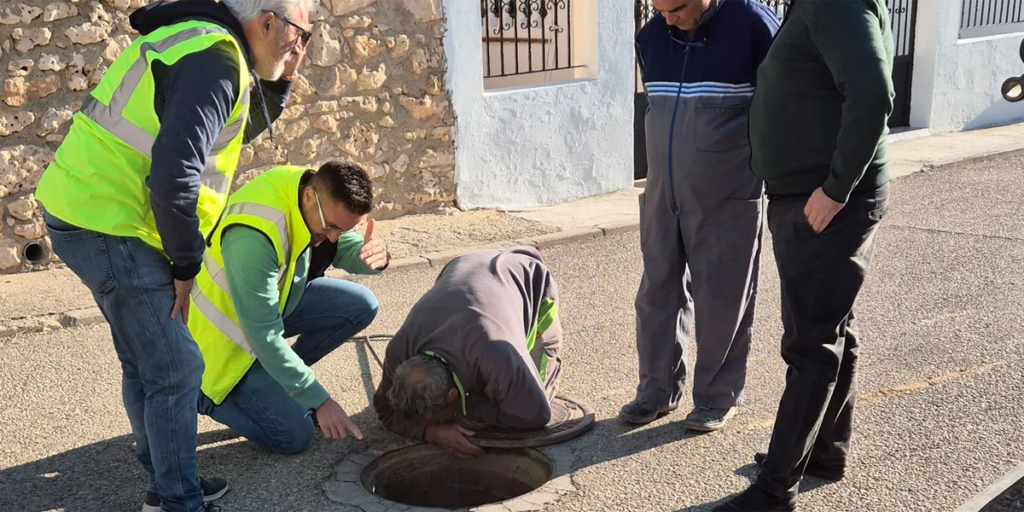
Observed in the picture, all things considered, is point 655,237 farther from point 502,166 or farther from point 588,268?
point 502,166

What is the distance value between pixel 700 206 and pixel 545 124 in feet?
15.5

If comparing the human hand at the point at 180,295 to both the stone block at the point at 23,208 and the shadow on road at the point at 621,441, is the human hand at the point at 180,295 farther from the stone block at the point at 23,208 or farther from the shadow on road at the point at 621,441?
the stone block at the point at 23,208

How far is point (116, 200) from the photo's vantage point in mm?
3193

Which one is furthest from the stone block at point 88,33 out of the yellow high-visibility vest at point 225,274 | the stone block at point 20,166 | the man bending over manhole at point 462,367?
the man bending over manhole at point 462,367

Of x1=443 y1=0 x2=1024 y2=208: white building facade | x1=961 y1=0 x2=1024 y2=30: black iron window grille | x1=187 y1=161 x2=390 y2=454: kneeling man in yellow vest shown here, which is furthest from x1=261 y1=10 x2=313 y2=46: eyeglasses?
x1=961 y1=0 x2=1024 y2=30: black iron window grille

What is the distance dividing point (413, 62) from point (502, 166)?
1.16 metres

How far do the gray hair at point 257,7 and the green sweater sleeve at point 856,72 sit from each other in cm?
157

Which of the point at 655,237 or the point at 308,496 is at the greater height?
the point at 655,237

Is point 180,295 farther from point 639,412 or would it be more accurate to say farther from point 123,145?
point 639,412

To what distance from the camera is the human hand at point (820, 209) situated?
3.19 metres

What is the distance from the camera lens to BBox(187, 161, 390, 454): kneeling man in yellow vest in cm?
380

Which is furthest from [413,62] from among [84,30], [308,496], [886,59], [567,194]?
[886,59]

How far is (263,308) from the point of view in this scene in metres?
3.81

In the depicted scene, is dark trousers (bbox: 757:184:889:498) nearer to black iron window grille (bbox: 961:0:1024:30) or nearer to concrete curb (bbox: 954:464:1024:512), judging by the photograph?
concrete curb (bbox: 954:464:1024:512)
